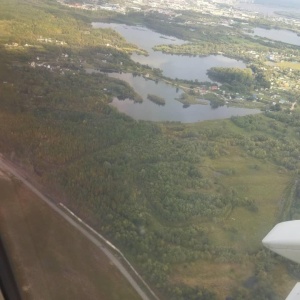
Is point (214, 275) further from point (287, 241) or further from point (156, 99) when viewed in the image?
point (156, 99)

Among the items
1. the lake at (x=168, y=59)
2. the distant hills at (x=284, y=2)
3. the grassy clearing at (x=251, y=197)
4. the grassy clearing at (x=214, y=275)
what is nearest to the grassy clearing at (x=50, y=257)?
the grassy clearing at (x=214, y=275)

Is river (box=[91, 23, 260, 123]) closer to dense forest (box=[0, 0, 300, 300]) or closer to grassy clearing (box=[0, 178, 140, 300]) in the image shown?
dense forest (box=[0, 0, 300, 300])

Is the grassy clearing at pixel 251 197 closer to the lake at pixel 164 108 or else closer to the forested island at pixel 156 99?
the lake at pixel 164 108

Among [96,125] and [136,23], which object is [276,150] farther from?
[136,23]

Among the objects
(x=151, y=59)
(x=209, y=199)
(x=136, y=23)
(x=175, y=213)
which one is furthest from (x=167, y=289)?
(x=136, y=23)

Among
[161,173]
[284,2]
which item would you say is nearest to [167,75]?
[161,173]

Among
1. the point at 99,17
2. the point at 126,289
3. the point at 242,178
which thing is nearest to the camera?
the point at 126,289
